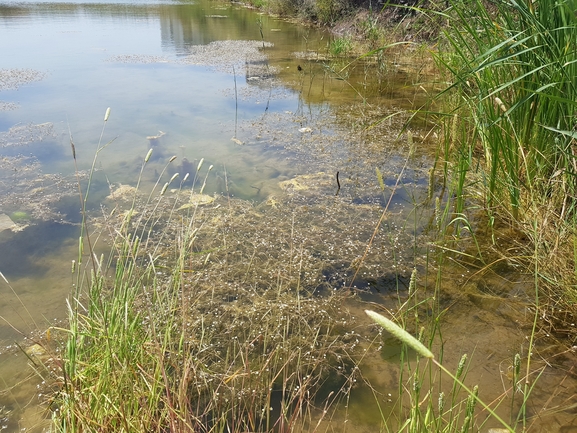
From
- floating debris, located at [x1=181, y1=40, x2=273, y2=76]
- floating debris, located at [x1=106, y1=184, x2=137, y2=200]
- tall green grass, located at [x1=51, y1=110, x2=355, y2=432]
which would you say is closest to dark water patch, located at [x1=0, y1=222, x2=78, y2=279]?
tall green grass, located at [x1=51, y1=110, x2=355, y2=432]

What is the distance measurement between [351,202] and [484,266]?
32.5 inches

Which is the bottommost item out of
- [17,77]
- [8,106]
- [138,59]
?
[8,106]

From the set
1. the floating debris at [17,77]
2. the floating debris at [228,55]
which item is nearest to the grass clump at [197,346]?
the floating debris at [17,77]

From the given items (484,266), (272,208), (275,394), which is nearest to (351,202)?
(272,208)

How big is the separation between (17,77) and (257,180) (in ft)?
12.0

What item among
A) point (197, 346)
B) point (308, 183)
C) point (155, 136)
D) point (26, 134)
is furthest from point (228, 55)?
point (197, 346)

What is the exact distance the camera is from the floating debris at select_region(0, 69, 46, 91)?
4316 millimetres

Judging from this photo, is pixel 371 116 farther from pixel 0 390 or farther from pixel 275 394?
pixel 0 390

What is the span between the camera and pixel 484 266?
181 cm

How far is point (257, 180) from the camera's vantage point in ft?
8.70

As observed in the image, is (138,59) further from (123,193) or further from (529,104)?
(529,104)

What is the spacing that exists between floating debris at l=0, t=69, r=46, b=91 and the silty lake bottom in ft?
0.10

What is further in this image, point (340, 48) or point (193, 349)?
point (340, 48)

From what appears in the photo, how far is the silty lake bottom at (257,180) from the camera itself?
140 centimetres
